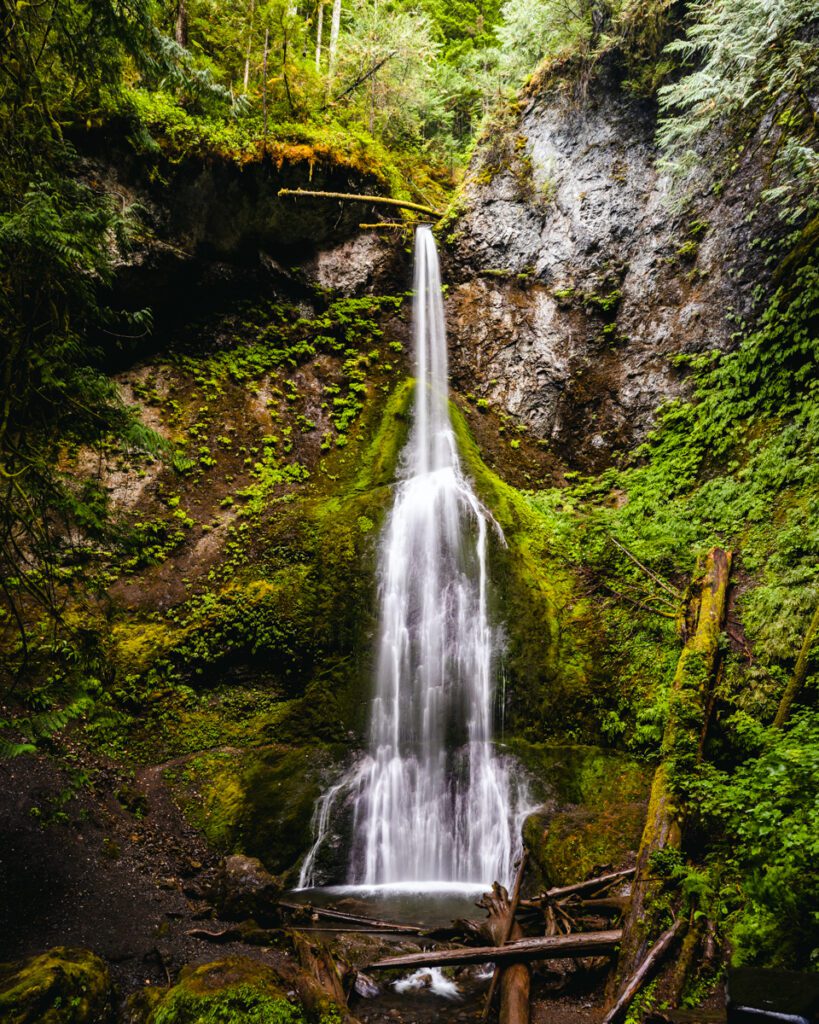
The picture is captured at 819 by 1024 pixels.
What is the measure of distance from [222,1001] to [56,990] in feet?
3.32

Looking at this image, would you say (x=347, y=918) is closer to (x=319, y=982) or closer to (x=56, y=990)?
(x=319, y=982)

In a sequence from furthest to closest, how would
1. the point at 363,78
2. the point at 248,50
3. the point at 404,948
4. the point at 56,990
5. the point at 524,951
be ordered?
the point at 363,78 → the point at 248,50 → the point at 404,948 → the point at 524,951 → the point at 56,990

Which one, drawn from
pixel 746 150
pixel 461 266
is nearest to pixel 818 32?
pixel 746 150

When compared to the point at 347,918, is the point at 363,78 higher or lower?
higher

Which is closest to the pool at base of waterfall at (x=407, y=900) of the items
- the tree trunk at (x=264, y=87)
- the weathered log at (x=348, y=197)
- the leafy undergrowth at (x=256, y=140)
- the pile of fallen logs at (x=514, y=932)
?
the pile of fallen logs at (x=514, y=932)

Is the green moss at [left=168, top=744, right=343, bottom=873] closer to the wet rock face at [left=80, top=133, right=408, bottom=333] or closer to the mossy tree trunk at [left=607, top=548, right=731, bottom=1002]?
the mossy tree trunk at [left=607, top=548, right=731, bottom=1002]

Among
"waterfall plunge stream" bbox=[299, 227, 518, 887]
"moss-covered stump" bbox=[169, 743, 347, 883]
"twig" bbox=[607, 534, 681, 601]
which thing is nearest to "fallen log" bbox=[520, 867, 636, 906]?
"waterfall plunge stream" bbox=[299, 227, 518, 887]

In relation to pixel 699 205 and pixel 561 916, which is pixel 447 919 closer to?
pixel 561 916

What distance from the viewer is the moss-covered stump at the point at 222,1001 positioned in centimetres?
334

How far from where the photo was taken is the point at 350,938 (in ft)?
16.7

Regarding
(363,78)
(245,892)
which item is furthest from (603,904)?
(363,78)

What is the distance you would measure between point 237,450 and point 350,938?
8.75 m

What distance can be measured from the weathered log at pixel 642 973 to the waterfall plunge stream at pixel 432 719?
3.13 meters

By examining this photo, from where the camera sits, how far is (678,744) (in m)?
4.96
